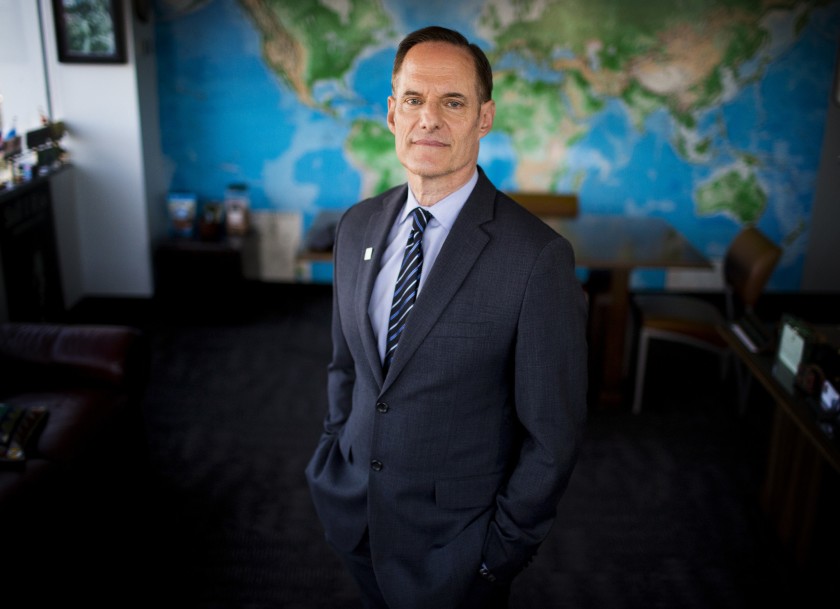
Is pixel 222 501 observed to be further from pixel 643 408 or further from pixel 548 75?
pixel 548 75

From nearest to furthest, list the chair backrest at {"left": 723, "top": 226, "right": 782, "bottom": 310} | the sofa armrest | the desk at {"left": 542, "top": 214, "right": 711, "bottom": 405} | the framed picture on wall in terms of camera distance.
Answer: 1. the sofa armrest
2. the chair backrest at {"left": 723, "top": 226, "right": 782, "bottom": 310}
3. the desk at {"left": 542, "top": 214, "right": 711, "bottom": 405}
4. the framed picture on wall

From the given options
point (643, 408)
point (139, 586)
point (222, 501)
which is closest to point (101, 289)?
point (222, 501)

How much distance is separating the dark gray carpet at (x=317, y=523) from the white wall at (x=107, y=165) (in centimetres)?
98

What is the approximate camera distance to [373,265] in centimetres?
179

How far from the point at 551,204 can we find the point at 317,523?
2806mm

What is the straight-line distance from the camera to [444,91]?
160 centimetres

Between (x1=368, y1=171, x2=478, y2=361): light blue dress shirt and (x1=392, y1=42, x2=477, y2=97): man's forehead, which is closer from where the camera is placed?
(x1=392, y1=42, x2=477, y2=97): man's forehead

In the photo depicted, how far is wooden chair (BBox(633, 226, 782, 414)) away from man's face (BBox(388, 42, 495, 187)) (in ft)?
9.25

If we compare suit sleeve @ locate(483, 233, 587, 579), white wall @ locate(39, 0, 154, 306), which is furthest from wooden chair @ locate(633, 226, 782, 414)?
white wall @ locate(39, 0, 154, 306)

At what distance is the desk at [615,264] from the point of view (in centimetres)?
416

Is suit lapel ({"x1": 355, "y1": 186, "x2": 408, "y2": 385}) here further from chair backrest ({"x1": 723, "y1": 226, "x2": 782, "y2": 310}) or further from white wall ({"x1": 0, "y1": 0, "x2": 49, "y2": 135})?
white wall ({"x1": 0, "y1": 0, "x2": 49, "y2": 135})

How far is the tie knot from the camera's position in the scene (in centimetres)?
173

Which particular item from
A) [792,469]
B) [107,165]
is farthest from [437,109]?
[107,165]

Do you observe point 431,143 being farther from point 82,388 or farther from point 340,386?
point 82,388
